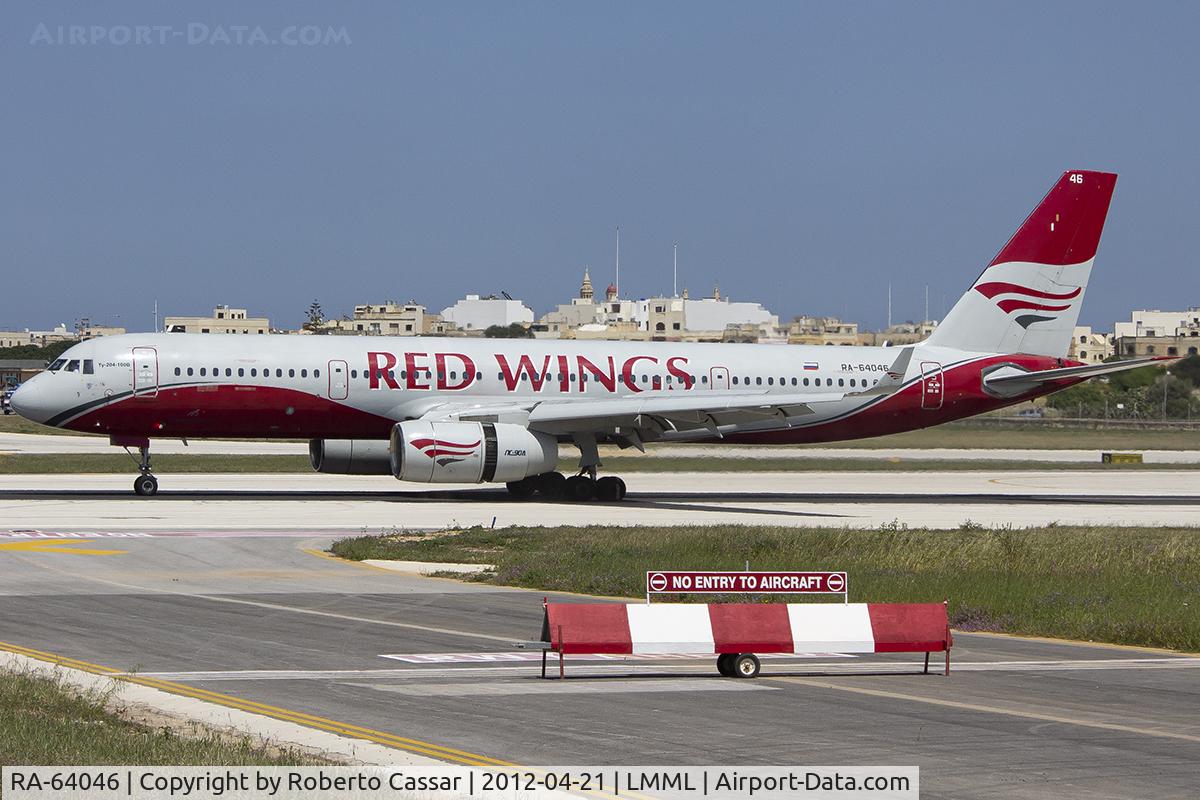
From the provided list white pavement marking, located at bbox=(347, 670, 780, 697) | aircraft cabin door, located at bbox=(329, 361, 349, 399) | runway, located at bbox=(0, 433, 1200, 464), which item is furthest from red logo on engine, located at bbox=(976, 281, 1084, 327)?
white pavement marking, located at bbox=(347, 670, 780, 697)

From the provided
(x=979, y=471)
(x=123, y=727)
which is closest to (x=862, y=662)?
(x=123, y=727)

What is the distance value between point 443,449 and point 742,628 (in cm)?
2327

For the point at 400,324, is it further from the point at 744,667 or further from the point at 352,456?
the point at 744,667

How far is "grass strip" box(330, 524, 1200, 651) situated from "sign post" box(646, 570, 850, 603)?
4.97 metres

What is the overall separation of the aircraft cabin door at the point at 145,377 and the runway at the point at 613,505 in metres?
2.82

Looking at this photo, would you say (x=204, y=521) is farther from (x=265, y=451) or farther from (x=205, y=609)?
(x=265, y=451)

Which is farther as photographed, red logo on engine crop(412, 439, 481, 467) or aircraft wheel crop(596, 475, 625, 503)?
aircraft wheel crop(596, 475, 625, 503)

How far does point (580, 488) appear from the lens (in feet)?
144

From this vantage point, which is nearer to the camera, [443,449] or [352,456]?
[443,449]

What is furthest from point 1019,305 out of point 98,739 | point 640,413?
point 98,739

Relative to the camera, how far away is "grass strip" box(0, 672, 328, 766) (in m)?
10.9

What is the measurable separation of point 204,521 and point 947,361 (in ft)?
78.4

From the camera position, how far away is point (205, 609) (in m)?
21.0

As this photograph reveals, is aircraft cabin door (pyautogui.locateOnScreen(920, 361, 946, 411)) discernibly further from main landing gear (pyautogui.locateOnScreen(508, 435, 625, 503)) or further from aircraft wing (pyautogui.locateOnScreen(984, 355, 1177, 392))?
main landing gear (pyautogui.locateOnScreen(508, 435, 625, 503))
